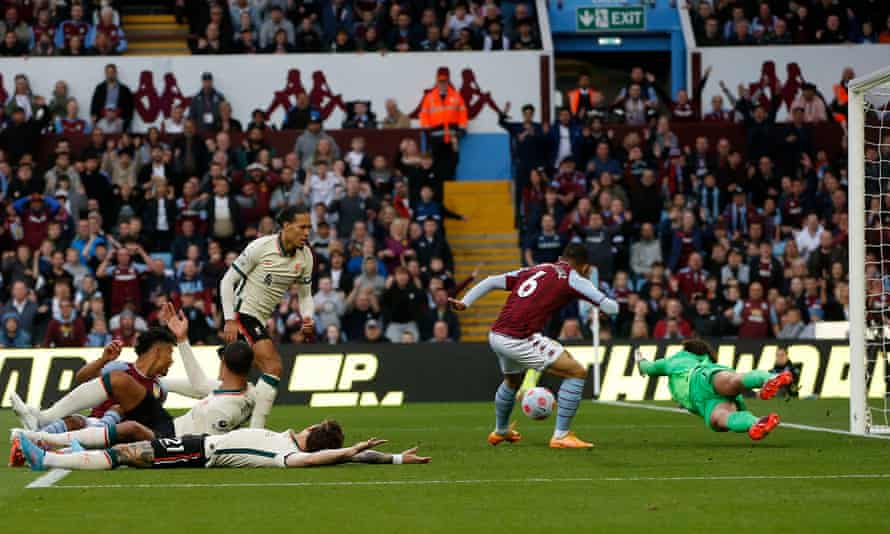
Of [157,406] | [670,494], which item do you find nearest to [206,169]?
[157,406]

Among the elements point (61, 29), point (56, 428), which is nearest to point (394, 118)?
point (61, 29)

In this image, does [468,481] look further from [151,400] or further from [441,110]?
[441,110]

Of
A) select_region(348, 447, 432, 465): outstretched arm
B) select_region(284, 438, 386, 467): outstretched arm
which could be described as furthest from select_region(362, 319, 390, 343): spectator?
select_region(284, 438, 386, 467): outstretched arm

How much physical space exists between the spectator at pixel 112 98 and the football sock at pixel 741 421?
19.5 m

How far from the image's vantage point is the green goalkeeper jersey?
46.5 ft

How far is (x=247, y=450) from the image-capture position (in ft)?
37.0

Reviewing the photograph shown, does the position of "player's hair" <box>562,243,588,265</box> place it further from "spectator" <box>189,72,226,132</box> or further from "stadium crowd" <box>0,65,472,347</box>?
"spectator" <box>189,72,226,132</box>

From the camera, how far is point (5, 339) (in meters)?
24.9

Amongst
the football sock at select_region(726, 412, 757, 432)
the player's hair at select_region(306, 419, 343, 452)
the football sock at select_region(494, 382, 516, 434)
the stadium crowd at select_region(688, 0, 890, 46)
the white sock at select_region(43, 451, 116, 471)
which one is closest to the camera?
the white sock at select_region(43, 451, 116, 471)

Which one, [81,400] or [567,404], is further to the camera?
[567,404]

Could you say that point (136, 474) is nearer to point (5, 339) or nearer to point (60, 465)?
point (60, 465)

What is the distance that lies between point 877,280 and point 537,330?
28.3 feet

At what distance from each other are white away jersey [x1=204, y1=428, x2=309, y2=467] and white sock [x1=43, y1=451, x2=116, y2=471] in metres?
0.69

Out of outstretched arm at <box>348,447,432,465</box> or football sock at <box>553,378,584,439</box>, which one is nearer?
outstretched arm at <box>348,447,432,465</box>
